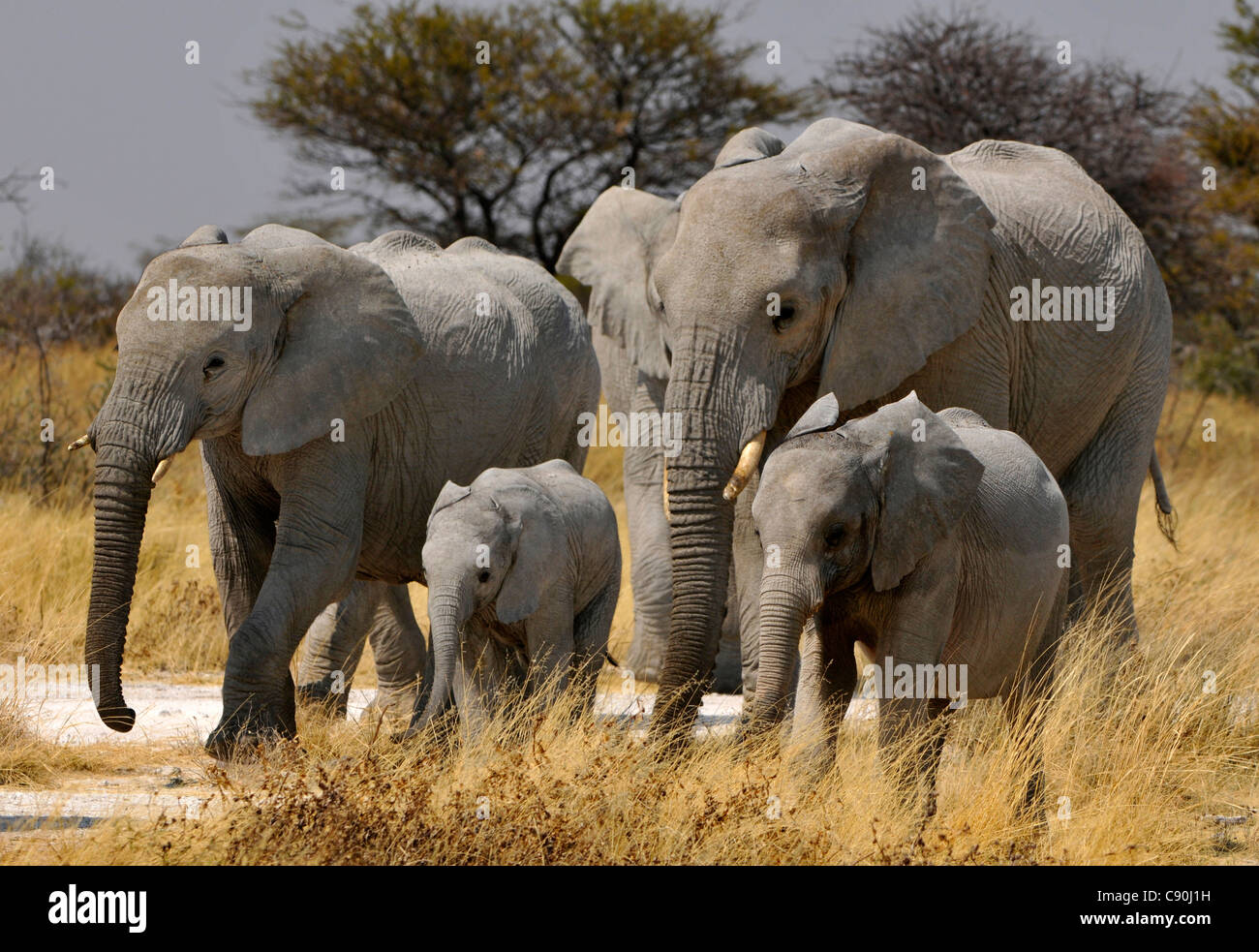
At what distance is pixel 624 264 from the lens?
9.32 m

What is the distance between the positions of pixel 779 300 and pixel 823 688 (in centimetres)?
158

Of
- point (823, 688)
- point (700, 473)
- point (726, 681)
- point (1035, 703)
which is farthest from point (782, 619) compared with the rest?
point (726, 681)

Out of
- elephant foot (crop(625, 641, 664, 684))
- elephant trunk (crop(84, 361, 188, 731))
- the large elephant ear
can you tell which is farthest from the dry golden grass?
elephant foot (crop(625, 641, 664, 684))

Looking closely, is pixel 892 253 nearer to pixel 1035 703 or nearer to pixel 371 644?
pixel 1035 703

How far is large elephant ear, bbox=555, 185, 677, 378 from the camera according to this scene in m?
9.11

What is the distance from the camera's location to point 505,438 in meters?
8.99

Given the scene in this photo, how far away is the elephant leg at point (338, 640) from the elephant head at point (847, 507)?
3967 mm

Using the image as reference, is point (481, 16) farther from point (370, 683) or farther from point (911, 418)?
point (911, 418)

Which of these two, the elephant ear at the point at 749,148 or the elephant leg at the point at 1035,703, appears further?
the elephant ear at the point at 749,148

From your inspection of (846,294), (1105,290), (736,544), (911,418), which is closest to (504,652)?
(736,544)

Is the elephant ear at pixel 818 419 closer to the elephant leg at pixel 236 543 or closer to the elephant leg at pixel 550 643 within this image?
the elephant leg at pixel 550 643

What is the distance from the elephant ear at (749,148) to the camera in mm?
7688

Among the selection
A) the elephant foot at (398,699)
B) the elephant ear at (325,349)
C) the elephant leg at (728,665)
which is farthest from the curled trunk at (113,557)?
the elephant leg at (728,665)

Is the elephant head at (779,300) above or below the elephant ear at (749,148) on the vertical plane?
below
